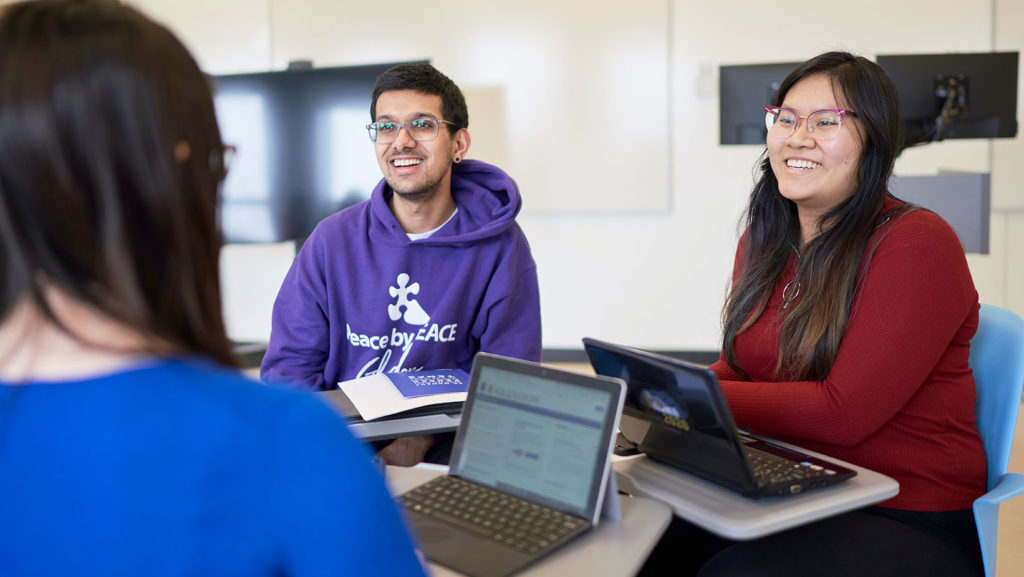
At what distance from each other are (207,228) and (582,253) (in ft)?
13.6

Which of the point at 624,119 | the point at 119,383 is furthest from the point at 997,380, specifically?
the point at 624,119

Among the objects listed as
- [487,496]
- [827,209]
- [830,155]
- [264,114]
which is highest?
[264,114]

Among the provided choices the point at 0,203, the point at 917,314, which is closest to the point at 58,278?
the point at 0,203

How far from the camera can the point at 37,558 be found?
2.01 ft

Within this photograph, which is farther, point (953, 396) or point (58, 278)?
point (953, 396)

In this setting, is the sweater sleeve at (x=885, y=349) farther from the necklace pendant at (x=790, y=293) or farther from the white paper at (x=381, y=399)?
the white paper at (x=381, y=399)

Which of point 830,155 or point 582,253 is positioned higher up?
point 830,155

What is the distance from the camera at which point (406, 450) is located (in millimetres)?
1856

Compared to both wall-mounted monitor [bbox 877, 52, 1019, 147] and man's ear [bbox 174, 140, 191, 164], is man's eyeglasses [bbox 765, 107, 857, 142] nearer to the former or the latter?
man's ear [bbox 174, 140, 191, 164]

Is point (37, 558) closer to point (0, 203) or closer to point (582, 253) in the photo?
point (0, 203)

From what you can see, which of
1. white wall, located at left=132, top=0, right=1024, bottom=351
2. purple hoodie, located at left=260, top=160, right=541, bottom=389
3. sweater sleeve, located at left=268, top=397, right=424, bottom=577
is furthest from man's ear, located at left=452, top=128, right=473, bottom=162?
white wall, located at left=132, top=0, right=1024, bottom=351

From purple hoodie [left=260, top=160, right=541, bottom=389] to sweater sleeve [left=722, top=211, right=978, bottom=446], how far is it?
0.72 metres

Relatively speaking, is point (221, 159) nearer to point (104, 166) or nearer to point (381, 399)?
point (104, 166)

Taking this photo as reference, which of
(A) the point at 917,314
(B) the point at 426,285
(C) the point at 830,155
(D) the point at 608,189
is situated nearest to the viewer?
(A) the point at 917,314
